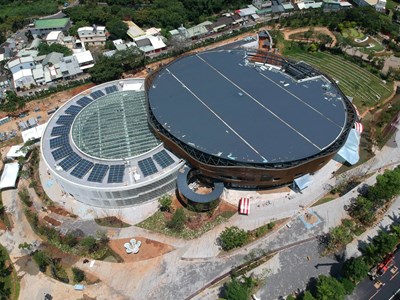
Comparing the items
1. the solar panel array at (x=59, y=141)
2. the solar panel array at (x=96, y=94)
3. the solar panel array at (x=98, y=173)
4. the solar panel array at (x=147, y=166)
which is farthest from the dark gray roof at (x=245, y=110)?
the solar panel array at (x=59, y=141)

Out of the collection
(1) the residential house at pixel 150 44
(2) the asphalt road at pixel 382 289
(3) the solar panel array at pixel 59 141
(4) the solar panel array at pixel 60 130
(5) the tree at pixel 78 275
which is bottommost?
(5) the tree at pixel 78 275

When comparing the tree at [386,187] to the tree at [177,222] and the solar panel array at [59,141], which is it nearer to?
the tree at [177,222]

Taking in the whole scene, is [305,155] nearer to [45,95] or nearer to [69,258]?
[69,258]

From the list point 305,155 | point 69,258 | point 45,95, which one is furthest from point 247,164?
point 45,95

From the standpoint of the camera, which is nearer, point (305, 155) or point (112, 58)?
point (305, 155)

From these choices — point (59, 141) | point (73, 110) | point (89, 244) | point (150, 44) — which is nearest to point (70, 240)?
point (89, 244)

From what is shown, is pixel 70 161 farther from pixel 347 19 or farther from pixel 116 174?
pixel 347 19
